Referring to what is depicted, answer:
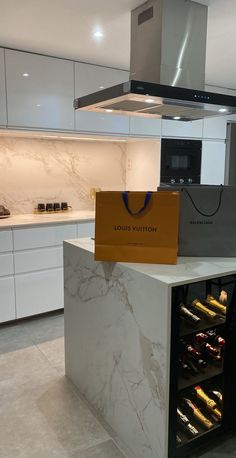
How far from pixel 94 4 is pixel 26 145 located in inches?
67.8

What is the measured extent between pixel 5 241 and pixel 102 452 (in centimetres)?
182

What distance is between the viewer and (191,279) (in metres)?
1.48

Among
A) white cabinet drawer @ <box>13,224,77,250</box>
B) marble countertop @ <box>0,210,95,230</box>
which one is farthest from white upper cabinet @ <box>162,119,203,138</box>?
white cabinet drawer @ <box>13,224,77,250</box>

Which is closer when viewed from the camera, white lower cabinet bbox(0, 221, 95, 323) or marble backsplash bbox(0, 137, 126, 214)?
white lower cabinet bbox(0, 221, 95, 323)

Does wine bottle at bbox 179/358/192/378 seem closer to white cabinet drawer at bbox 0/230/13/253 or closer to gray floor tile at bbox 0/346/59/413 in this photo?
gray floor tile at bbox 0/346/59/413

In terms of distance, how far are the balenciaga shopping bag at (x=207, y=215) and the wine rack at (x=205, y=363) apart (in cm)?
22

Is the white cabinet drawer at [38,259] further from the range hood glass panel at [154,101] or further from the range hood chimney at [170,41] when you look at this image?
the range hood chimney at [170,41]

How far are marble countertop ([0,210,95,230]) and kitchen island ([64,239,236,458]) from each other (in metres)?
1.03

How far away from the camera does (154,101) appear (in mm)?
2021

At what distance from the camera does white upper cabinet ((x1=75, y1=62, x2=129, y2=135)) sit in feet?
11.0

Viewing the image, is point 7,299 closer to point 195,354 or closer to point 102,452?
point 102,452

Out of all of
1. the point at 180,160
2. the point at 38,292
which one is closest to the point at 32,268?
the point at 38,292

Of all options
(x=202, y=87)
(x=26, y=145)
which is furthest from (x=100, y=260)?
(x=26, y=145)

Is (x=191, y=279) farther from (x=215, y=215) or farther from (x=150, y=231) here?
(x=215, y=215)
